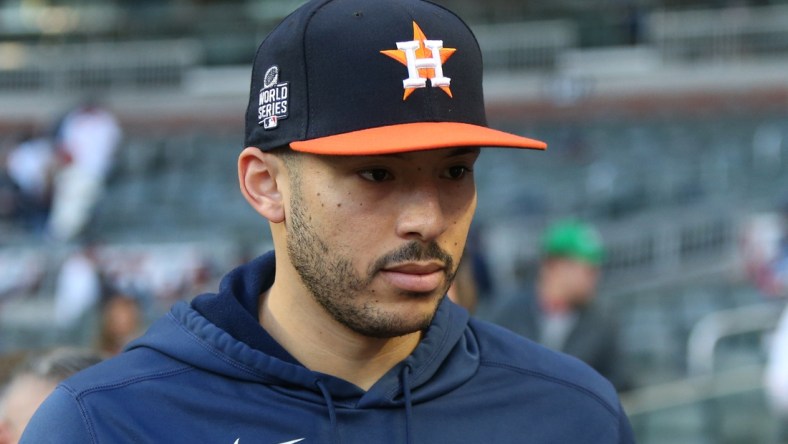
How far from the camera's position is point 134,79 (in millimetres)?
22859

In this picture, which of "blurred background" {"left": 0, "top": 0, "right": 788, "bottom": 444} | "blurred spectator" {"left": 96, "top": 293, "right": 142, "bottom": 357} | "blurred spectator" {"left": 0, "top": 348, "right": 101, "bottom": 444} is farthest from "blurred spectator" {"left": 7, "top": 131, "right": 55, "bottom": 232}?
"blurred spectator" {"left": 0, "top": 348, "right": 101, "bottom": 444}

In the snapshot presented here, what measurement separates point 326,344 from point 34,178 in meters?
13.1

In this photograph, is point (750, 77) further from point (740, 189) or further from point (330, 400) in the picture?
point (330, 400)

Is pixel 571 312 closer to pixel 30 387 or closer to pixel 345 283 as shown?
pixel 30 387

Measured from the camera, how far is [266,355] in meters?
1.90

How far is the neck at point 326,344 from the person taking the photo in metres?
1.94

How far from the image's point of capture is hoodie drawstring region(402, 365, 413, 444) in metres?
1.88

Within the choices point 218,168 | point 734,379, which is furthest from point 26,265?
point 734,379

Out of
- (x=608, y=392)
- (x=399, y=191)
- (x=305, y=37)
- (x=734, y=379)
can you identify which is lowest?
(x=734, y=379)

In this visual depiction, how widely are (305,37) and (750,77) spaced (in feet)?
60.9

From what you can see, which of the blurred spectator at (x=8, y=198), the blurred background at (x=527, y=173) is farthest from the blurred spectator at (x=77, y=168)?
the blurred spectator at (x=8, y=198)

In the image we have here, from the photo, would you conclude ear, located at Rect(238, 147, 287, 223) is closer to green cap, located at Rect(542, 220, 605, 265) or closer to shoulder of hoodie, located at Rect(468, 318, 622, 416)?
shoulder of hoodie, located at Rect(468, 318, 622, 416)

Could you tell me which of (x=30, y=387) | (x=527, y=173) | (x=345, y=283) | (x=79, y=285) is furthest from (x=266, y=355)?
(x=527, y=173)

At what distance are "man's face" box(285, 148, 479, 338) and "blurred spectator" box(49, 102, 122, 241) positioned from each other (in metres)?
12.5
